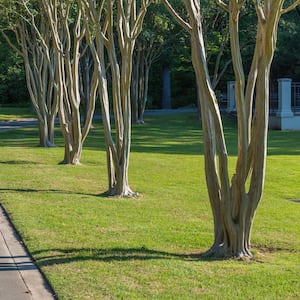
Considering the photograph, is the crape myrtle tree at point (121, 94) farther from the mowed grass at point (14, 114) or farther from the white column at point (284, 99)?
the mowed grass at point (14, 114)

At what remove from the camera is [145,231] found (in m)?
8.93

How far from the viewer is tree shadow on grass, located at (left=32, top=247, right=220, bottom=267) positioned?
23.7 ft

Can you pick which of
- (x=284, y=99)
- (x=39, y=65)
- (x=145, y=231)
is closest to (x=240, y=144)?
(x=145, y=231)

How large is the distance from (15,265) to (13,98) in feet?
166

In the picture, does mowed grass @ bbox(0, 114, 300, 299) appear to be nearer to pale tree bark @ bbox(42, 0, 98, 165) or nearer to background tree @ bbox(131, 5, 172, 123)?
pale tree bark @ bbox(42, 0, 98, 165)

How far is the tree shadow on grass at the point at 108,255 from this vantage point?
A: 7.21 m

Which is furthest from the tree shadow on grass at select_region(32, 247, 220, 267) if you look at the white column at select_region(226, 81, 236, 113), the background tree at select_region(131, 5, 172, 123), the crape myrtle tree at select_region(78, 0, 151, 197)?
the white column at select_region(226, 81, 236, 113)

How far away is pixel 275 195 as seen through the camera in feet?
42.0

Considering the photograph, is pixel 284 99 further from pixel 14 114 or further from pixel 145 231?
pixel 145 231

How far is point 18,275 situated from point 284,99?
28.6m

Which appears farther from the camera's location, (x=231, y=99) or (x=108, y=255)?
(x=231, y=99)

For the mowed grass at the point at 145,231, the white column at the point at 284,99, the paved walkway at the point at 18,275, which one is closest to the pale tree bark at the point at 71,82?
the mowed grass at the point at 145,231

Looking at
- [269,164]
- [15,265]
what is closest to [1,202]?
[15,265]

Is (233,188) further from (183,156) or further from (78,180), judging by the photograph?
(183,156)
